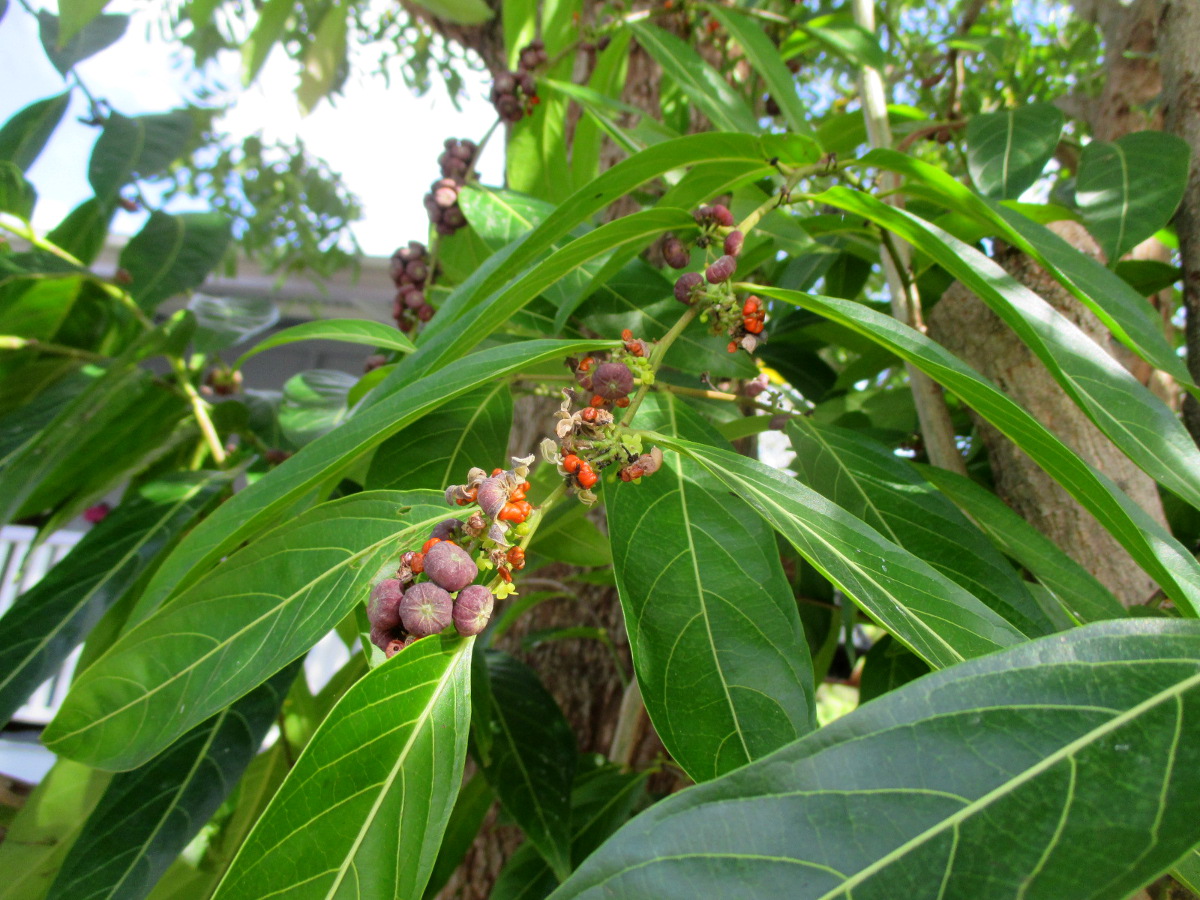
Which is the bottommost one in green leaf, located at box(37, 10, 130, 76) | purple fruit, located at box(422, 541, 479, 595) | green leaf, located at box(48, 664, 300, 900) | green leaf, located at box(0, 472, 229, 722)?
green leaf, located at box(48, 664, 300, 900)

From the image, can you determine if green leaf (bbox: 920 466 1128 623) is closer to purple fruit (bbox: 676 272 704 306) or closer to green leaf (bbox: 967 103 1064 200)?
purple fruit (bbox: 676 272 704 306)

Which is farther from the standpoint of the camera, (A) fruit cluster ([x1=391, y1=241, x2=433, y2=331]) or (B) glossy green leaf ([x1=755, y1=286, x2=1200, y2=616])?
(A) fruit cluster ([x1=391, y1=241, x2=433, y2=331])

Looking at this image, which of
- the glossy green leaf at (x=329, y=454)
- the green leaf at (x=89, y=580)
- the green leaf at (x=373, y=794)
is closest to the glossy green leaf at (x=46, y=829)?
the green leaf at (x=89, y=580)

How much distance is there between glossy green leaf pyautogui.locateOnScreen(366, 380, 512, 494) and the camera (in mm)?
687

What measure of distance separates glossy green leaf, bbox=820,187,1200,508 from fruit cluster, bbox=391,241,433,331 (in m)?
0.60

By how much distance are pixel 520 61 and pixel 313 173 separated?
2.63 m

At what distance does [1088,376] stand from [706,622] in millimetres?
312

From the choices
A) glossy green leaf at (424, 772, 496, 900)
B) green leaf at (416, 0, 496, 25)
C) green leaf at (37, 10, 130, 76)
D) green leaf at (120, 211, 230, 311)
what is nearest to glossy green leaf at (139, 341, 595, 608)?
glossy green leaf at (424, 772, 496, 900)

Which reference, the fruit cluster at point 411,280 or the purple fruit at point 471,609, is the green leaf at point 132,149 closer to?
the fruit cluster at point 411,280

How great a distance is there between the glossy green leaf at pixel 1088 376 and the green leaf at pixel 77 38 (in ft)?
4.38

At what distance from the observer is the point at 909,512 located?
2.11 ft

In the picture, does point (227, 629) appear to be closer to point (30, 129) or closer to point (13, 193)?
point (13, 193)

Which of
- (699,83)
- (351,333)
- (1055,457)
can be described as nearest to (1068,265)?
(1055,457)

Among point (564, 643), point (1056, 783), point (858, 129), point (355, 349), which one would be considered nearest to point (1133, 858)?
point (1056, 783)
